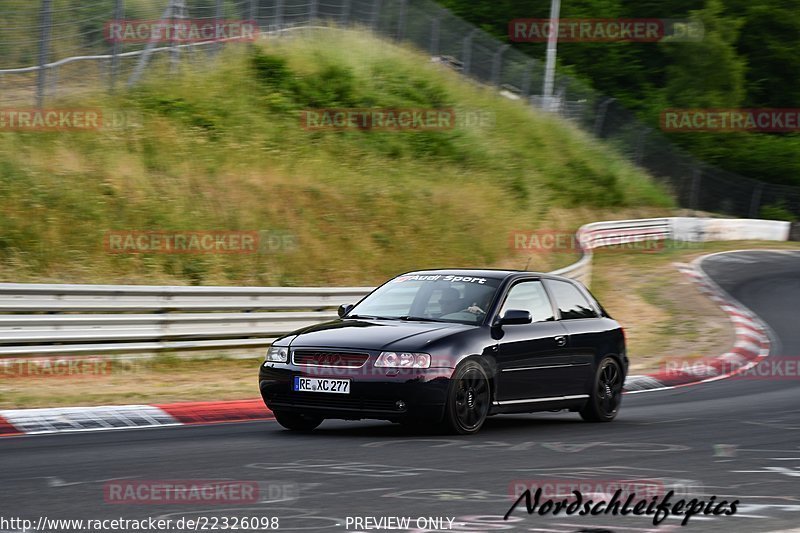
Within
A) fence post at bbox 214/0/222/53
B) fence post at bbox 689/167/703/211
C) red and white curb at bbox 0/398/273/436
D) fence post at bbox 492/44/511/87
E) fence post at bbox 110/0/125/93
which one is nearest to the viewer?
red and white curb at bbox 0/398/273/436

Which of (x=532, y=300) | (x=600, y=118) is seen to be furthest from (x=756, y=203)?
(x=532, y=300)

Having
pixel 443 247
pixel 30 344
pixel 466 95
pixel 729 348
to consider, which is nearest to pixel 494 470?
pixel 30 344

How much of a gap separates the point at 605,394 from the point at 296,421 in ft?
10.6

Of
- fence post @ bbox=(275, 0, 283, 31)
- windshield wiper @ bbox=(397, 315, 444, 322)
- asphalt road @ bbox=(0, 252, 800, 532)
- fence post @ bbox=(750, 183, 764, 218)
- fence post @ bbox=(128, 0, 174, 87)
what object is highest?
fence post @ bbox=(275, 0, 283, 31)

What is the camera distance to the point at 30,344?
44.7ft

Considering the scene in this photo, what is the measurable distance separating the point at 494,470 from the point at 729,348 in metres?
12.5

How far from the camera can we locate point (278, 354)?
32.5 ft

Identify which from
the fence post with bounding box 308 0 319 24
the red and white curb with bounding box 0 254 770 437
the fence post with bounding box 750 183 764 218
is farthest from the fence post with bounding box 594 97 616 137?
the red and white curb with bounding box 0 254 770 437

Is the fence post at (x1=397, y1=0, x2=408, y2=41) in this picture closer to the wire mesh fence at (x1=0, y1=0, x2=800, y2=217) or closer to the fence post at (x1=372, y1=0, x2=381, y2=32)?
the wire mesh fence at (x1=0, y1=0, x2=800, y2=217)

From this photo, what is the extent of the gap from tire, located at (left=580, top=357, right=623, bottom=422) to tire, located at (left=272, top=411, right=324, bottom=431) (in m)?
2.75

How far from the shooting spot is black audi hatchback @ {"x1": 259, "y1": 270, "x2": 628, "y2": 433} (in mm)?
9445

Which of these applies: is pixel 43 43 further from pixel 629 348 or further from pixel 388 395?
pixel 388 395

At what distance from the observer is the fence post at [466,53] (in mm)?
38625

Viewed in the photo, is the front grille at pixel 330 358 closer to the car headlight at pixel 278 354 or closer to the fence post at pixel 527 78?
the car headlight at pixel 278 354
